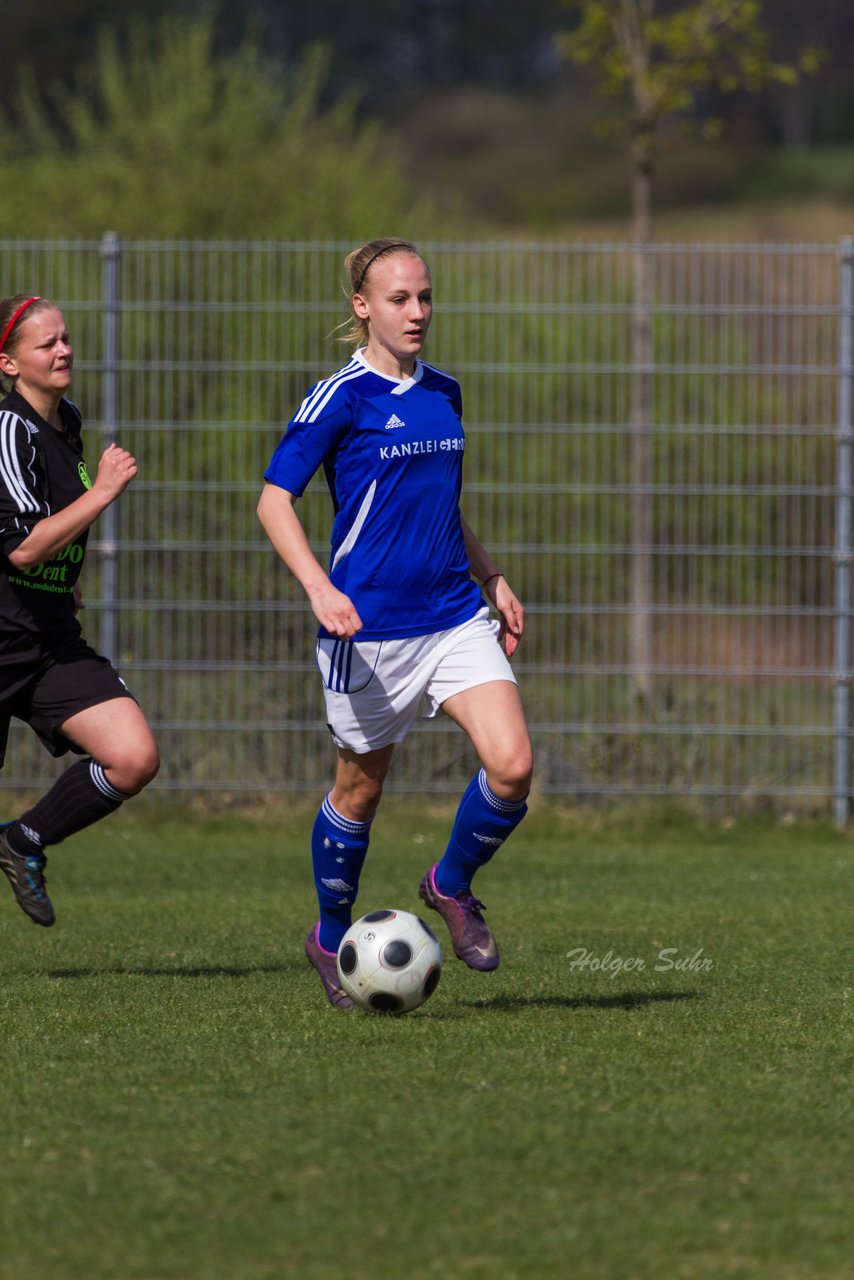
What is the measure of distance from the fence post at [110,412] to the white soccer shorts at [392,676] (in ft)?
16.4

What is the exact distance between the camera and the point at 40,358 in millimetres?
5977

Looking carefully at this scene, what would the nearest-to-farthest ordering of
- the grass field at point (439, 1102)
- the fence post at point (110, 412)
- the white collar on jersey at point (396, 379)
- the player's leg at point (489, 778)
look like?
the grass field at point (439, 1102) → the player's leg at point (489, 778) → the white collar on jersey at point (396, 379) → the fence post at point (110, 412)

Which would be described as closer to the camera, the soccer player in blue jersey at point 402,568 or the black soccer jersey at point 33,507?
the soccer player in blue jersey at point 402,568

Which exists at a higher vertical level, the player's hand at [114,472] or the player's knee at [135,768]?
the player's hand at [114,472]

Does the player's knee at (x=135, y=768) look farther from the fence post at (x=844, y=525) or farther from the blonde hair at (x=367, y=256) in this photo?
the fence post at (x=844, y=525)

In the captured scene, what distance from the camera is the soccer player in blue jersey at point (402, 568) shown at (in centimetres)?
554

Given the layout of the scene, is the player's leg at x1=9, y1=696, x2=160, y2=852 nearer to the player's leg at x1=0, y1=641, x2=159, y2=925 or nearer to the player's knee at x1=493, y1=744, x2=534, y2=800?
the player's leg at x1=0, y1=641, x2=159, y2=925

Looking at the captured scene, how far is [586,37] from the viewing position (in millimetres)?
12531

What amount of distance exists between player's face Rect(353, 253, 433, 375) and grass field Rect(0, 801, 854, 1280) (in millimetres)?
1931

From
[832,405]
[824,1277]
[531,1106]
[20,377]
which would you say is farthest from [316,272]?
[824,1277]

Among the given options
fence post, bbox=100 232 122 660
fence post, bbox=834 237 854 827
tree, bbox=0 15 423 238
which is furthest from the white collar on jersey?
tree, bbox=0 15 423 238

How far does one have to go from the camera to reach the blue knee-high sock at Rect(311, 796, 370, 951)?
Result: 586cm

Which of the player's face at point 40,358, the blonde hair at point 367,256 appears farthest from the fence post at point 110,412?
the blonde hair at point 367,256

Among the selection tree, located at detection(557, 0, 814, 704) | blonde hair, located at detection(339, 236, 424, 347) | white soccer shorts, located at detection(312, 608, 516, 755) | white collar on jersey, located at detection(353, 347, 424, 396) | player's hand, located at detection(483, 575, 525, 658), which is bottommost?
white soccer shorts, located at detection(312, 608, 516, 755)
